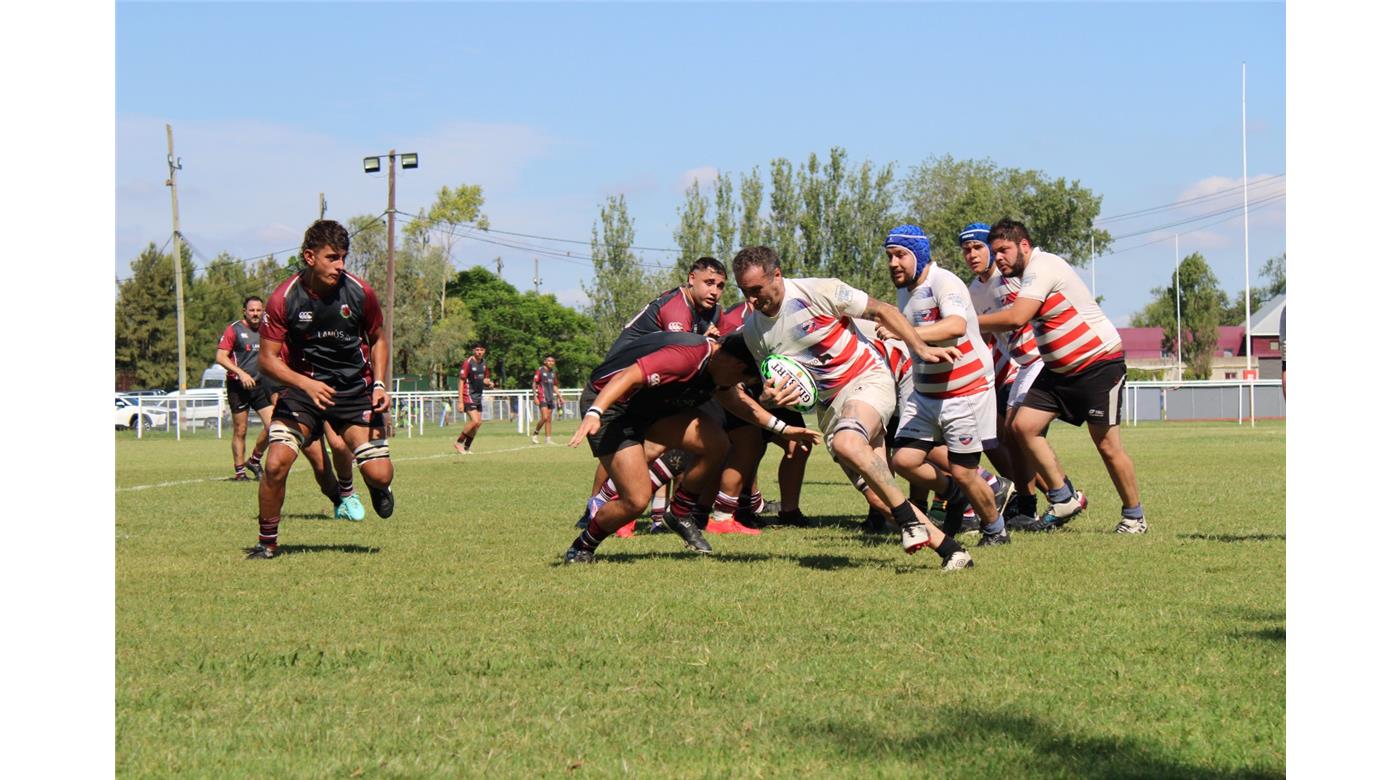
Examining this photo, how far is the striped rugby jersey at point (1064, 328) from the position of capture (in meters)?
10.2

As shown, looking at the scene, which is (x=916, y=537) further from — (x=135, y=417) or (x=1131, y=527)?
(x=135, y=417)

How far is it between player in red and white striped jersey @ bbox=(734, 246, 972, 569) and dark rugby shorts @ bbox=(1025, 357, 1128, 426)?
83.7 inches

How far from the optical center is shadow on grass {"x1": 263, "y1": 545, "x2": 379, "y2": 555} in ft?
31.2

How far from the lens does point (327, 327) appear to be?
30.5ft

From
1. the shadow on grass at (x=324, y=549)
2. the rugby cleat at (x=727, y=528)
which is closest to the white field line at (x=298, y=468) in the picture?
the shadow on grass at (x=324, y=549)

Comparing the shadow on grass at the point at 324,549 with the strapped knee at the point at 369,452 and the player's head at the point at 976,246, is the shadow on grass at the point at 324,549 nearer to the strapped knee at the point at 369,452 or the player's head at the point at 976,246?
the strapped knee at the point at 369,452

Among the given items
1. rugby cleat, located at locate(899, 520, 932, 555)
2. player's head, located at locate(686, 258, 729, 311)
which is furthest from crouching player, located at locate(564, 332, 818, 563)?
player's head, located at locate(686, 258, 729, 311)

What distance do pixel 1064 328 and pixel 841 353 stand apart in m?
2.58

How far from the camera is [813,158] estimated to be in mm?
57500

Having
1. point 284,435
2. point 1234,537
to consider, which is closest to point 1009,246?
point 1234,537

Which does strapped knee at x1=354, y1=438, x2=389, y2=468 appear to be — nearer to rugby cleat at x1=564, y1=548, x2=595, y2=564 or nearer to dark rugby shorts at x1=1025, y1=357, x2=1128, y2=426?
rugby cleat at x1=564, y1=548, x2=595, y2=564

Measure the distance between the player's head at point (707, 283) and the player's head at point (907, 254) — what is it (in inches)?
58.3

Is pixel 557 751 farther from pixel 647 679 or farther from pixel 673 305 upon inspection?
pixel 673 305
